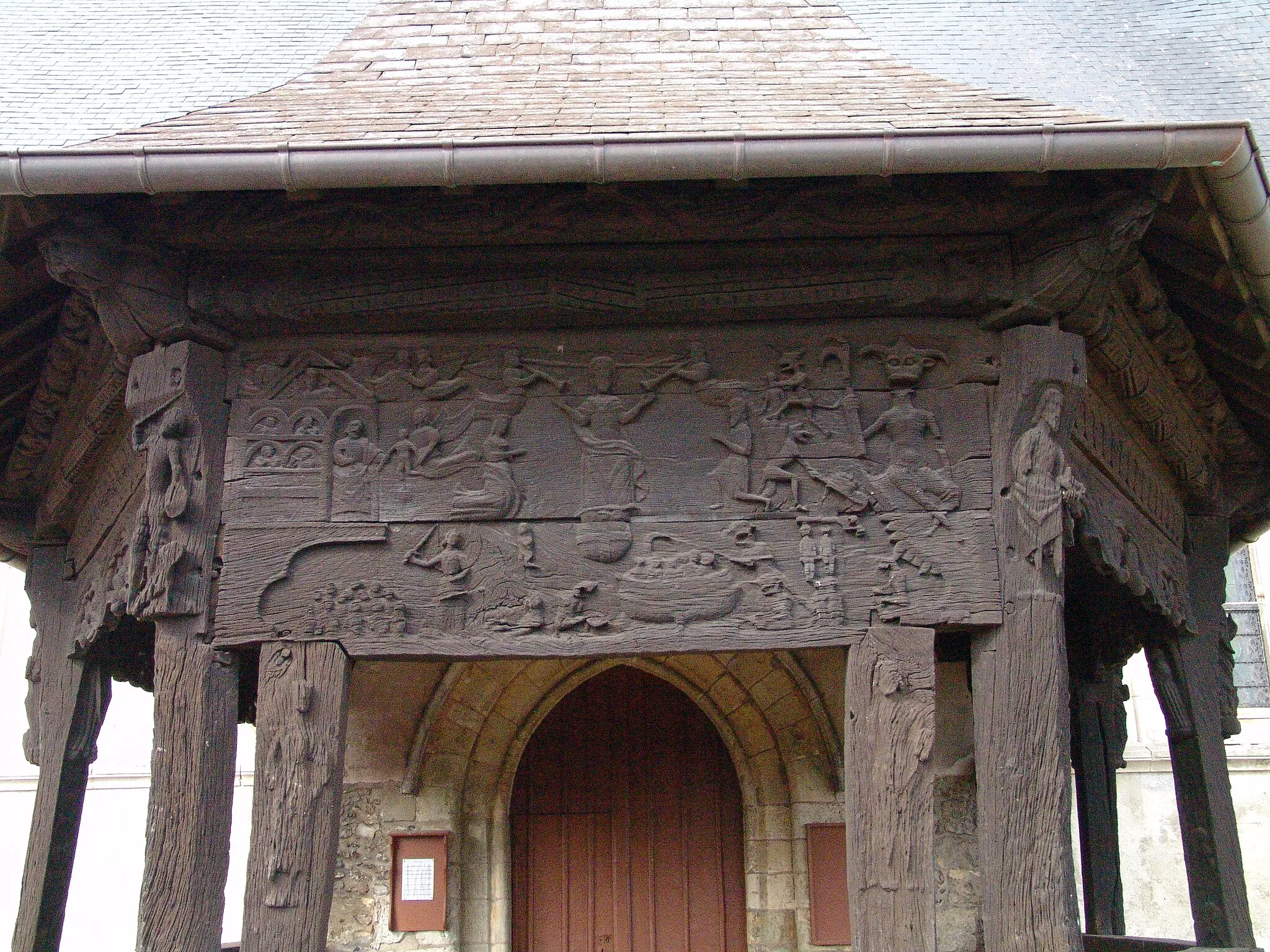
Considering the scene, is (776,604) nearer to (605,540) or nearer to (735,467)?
(735,467)

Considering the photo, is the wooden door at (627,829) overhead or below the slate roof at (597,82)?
below

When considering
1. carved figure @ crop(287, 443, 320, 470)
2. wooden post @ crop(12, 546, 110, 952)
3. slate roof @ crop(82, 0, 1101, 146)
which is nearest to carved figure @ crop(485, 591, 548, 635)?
carved figure @ crop(287, 443, 320, 470)

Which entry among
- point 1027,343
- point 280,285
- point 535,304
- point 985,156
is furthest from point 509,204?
point 1027,343

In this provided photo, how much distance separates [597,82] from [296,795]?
2.43m

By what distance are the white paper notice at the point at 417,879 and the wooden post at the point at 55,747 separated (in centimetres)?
149

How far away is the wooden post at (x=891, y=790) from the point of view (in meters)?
3.59

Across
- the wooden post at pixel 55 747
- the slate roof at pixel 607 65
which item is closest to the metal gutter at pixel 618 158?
the slate roof at pixel 607 65

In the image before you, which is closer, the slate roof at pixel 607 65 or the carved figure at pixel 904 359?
the slate roof at pixel 607 65

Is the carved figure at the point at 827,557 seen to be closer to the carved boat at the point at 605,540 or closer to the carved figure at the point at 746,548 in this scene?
the carved figure at the point at 746,548

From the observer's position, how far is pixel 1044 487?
382cm

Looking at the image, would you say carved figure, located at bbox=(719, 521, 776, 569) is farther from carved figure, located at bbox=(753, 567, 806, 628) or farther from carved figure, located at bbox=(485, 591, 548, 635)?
carved figure, located at bbox=(485, 591, 548, 635)

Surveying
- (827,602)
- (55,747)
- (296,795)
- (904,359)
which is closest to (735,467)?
(827,602)

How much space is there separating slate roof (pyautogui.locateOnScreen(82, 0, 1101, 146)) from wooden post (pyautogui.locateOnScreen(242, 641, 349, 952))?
156 cm

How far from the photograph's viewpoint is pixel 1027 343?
396 cm
